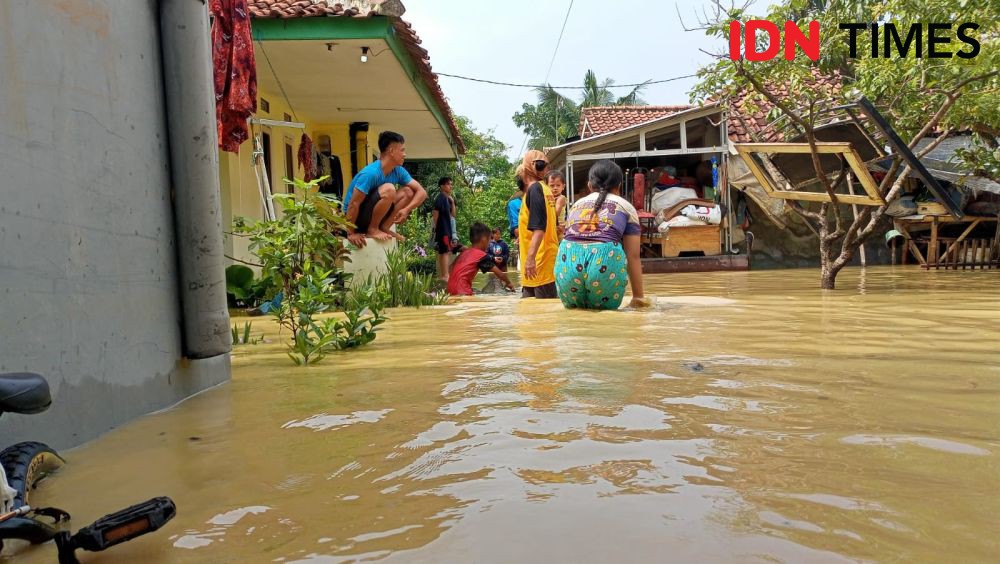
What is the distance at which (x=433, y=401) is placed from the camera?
2.74m

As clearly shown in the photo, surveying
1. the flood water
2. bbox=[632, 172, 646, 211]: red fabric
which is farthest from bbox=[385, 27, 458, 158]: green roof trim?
the flood water

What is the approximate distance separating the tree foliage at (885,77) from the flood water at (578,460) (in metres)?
4.72

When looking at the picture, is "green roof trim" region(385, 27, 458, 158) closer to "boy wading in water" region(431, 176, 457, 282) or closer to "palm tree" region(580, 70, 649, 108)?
"boy wading in water" region(431, 176, 457, 282)

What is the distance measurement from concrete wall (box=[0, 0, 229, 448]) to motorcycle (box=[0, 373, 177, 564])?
0.30 meters

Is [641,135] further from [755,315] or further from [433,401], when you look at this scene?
[433,401]

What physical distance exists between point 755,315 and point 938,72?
169 inches

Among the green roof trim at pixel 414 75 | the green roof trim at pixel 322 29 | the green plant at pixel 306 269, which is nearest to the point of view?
the green plant at pixel 306 269

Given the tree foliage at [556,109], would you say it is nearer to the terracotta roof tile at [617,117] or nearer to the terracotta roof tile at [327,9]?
the terracotta roof tile at [617,117]

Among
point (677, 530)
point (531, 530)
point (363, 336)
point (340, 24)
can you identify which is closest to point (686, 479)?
point (677, 530)

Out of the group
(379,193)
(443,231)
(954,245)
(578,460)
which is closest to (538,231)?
(379,193)

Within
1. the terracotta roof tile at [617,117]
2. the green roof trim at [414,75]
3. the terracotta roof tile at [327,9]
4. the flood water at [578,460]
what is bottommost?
the flood water at [578,460]

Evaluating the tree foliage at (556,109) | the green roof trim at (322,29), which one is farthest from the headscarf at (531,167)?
the tree foliage at (556,109)

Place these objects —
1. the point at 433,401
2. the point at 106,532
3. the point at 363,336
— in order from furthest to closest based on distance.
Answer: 1. the point at 363,336
2. the point at 433,401
3. the point at 106,532

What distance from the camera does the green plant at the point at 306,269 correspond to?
3.98 meters
